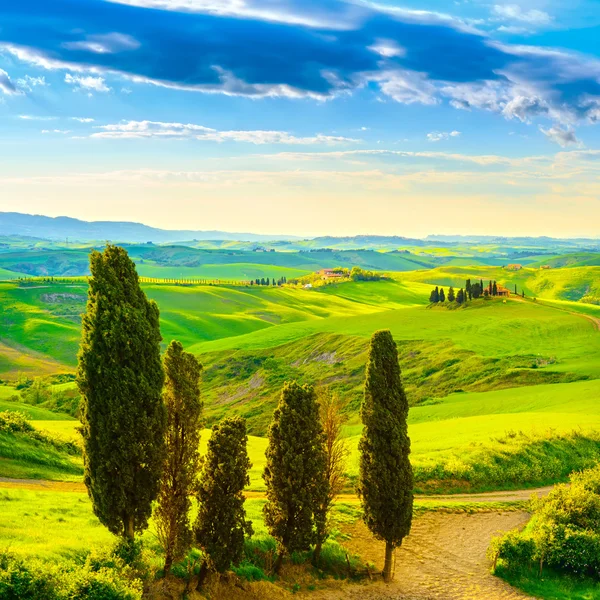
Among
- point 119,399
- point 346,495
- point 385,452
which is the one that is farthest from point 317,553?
point 346,495

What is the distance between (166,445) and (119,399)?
339 cm

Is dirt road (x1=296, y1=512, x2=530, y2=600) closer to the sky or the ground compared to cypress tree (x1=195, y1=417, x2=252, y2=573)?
closer to the ground

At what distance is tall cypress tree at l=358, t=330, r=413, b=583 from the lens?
114ft

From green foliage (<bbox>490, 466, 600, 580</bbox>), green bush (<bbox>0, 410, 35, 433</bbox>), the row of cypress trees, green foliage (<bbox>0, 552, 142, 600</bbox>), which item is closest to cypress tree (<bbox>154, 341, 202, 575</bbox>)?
the row of cypress trees

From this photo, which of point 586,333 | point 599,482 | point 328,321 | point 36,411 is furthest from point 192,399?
point 328,321

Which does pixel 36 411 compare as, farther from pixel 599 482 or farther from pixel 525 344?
pixel 525 344

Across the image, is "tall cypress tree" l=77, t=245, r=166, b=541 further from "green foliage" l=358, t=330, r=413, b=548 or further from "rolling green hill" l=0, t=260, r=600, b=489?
"rolling green hill" l=0, t=260, r=600, b=489

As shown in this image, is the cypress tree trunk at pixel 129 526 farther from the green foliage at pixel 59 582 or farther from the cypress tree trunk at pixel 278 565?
the cypress tree trunk at pixel 278 565

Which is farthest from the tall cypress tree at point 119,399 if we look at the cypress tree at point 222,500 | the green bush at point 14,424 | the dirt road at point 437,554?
the green bush at point 14,424

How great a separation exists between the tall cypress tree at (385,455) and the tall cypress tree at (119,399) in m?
13.5

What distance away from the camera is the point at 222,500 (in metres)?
28.9

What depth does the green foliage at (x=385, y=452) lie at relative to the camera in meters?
34.8

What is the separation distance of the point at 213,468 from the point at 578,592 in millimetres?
22730

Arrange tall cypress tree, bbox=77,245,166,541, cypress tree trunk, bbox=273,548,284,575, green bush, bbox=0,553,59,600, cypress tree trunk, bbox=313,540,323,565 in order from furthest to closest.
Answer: cypress tree trunk, bbox=313,540,323,565, cypress tree trunk, bbox=273,548,284,575, tall cypress tree, bbox=77,245,166,541, green bush, bbox=0,553,59,600
